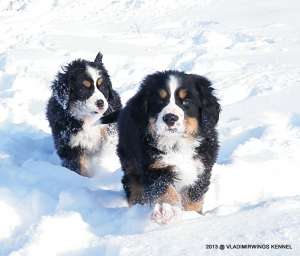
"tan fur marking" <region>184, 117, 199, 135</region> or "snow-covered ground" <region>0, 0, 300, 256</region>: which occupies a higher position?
"tan fur marking" <region>184, 117, 199, 135</region>

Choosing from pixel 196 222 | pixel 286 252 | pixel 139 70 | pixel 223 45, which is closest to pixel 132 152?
pixel 196 222

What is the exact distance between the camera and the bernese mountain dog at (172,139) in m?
3.62

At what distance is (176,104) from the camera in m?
3.62

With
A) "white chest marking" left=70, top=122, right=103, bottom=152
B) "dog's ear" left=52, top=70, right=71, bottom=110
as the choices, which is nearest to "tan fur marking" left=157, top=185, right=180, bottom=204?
"white chest marking" left=70, top=122, right=103, bottom=152

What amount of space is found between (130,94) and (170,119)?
3.71 meters

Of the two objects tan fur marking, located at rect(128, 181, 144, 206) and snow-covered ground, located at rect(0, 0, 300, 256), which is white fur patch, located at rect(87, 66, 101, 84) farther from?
tan fur marking, located at rect(128, 181, 144, 206)

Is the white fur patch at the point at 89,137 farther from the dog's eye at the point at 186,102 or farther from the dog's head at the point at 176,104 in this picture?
the dog's eye at the point at 186,102

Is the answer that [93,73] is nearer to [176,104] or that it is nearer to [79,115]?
[79,115]

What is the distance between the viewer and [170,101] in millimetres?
3619

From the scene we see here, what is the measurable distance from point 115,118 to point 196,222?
7.18 ft

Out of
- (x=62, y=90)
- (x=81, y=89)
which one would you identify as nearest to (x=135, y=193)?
(x=81, y=89)

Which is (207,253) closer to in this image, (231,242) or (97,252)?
(231,242)

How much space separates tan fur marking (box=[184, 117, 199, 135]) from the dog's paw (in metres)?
0.60

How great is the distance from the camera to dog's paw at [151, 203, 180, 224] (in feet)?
10.8
